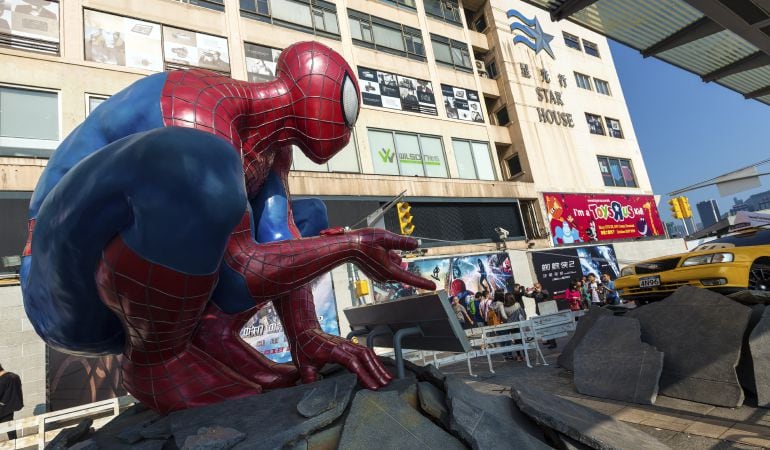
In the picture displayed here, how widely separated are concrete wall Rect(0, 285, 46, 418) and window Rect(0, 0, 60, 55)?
5.95 metres

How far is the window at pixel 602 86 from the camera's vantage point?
74.2 ft

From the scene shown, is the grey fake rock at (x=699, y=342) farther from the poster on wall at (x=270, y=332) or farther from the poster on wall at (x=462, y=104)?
the poster on wall at (x=462, y=104)

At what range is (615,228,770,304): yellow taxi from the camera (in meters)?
5.86

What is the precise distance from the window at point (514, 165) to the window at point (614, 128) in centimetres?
687

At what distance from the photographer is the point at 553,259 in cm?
1636

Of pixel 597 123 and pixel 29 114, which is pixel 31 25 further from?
pixel 597 123

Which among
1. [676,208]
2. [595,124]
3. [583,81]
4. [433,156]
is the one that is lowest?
[676,208]

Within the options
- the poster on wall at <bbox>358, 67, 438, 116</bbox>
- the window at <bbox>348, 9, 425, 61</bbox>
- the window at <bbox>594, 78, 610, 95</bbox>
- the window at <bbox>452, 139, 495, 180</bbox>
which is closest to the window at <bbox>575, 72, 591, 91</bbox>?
the window at <bbox>594, 78, 610, 95</bbox>

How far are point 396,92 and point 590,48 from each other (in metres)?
14.8

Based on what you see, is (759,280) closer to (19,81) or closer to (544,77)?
(19,81)

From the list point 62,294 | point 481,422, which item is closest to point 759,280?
point 481,422

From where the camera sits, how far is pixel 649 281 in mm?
6762

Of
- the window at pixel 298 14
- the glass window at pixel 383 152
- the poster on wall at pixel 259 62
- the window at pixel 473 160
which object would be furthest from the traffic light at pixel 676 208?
the poster on wall at pixel 259 62

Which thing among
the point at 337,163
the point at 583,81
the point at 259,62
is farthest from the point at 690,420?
the point at 583,81
